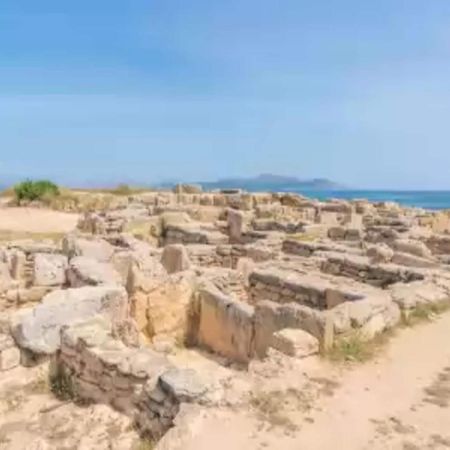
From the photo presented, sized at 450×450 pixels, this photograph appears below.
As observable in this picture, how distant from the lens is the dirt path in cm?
462

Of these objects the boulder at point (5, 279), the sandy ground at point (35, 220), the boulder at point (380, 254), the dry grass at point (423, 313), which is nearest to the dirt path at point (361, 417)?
the dry grass at point (423, 313)

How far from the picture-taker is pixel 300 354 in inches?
251

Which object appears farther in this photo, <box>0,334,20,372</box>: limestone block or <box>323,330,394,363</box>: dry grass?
<box>0,334,20,372</box>: limestone block

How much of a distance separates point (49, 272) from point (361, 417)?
6828mm

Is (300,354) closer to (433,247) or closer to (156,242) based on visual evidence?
(433,247)

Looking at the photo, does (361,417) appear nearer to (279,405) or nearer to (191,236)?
(279,405)

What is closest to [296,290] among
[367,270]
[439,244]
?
[367,270]

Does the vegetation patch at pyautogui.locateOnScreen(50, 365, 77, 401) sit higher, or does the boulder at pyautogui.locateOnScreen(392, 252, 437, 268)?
the boulder at pyautogui.locateOnScreen(392, 252, 437, 268)

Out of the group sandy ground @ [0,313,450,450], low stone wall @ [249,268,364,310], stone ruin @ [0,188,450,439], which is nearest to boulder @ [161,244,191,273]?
stone ruin @ [0,188,450,439]

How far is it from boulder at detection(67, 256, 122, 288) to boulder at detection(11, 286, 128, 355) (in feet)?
2.50

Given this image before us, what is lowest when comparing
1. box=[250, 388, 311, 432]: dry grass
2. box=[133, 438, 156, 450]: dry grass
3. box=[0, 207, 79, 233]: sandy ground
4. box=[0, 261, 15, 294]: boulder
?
box=[0, 207, 79, 233]: sandy ground

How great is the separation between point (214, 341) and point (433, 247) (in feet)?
29.9

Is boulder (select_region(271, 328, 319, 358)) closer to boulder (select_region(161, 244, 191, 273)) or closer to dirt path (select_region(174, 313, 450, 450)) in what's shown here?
dirt path (select_region(174, 313, 450, 450))

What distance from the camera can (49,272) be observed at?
10445 millimetres
